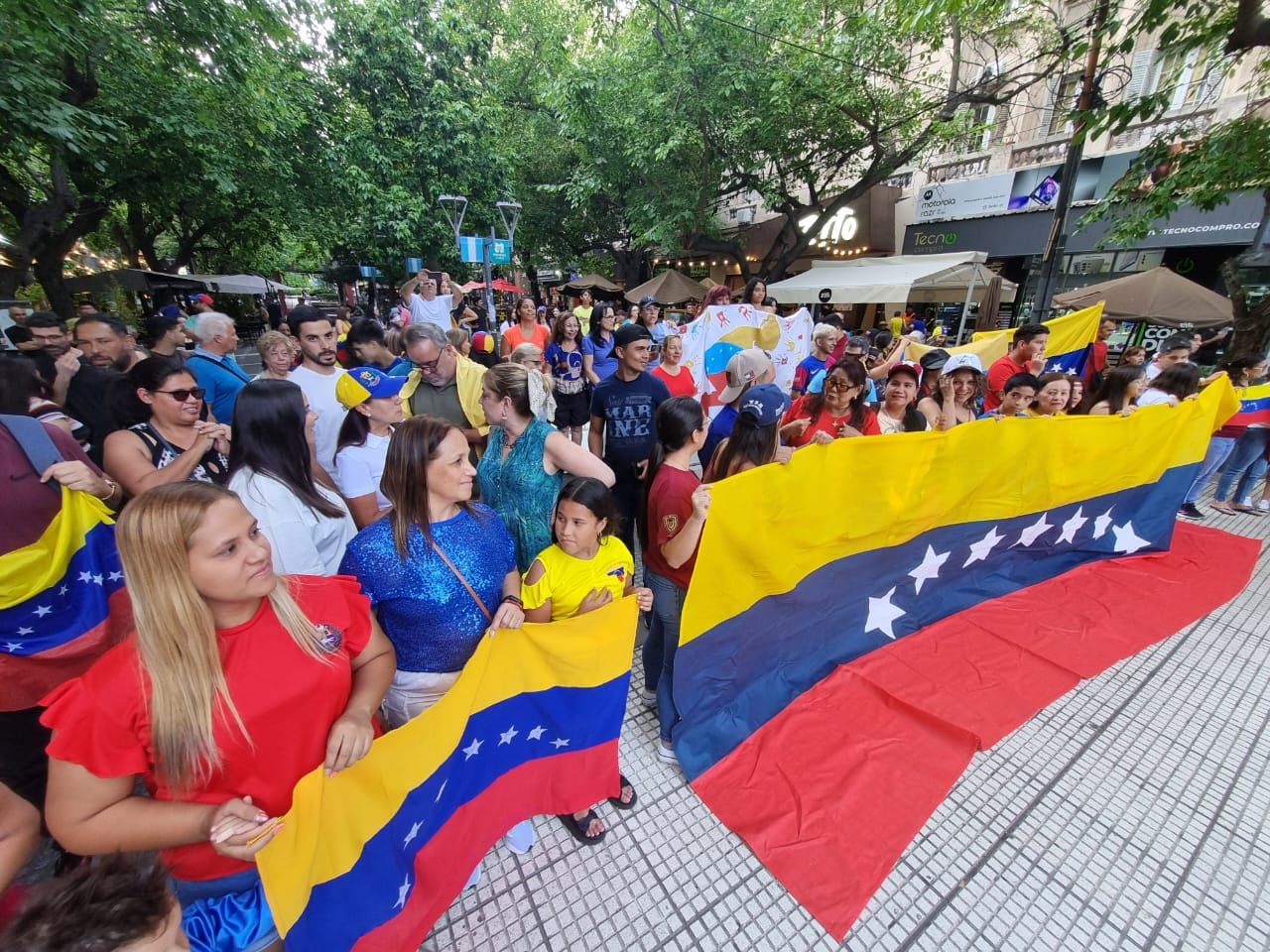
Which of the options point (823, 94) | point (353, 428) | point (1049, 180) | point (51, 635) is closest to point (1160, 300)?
point (1049, 180)

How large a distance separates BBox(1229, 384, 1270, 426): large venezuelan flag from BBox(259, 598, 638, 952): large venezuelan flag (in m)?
6.52

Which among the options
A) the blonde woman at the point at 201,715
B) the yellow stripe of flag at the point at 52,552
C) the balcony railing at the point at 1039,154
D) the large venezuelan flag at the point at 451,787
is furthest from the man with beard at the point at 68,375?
the balcony railing at the point at 1039,154

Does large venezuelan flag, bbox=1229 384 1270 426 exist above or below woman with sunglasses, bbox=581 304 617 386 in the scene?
below

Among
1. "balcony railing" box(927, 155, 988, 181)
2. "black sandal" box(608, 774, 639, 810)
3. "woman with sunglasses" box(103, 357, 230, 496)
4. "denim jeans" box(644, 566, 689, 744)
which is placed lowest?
"black sandal" box(608, 774, 639, 810)

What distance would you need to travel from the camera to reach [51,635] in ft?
5.93

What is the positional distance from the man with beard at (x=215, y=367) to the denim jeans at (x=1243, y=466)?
348 inches

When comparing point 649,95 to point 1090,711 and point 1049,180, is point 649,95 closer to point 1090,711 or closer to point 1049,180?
point 1049,180

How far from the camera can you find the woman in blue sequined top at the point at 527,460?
212 cm

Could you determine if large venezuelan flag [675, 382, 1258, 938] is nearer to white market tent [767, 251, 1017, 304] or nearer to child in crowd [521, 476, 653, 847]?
child in crowd [521, 476, 653, 847]

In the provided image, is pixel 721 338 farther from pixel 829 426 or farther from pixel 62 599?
pixel 62 599

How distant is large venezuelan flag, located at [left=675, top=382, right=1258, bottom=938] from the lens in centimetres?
221

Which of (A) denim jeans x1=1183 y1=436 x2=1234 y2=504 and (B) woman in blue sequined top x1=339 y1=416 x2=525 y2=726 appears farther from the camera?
(A) denim jeans x1=1183 y1=436 x2=1234 y2=504

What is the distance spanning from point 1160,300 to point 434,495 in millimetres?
12094

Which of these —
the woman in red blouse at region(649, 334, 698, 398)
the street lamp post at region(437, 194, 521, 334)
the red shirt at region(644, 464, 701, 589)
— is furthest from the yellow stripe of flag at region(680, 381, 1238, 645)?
the street lamp post at region(437, 194, 521, 334)
